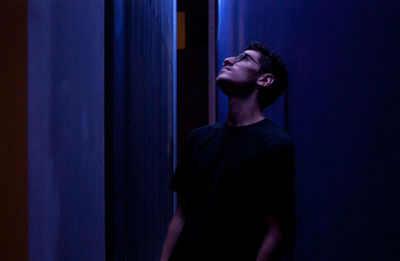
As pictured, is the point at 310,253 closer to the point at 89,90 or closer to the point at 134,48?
the point at 89,90

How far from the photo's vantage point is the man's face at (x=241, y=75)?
1.30 m

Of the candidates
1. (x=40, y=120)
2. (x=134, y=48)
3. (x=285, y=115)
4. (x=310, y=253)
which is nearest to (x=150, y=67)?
(x=134, y=48)

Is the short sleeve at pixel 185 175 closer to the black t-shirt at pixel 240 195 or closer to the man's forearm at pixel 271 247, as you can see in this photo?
the black t-shirt at pixel 240 195

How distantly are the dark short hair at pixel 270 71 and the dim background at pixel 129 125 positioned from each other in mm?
54

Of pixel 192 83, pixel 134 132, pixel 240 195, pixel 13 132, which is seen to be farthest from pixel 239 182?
pixel 192 83

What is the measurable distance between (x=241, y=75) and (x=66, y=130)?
765 millimetres

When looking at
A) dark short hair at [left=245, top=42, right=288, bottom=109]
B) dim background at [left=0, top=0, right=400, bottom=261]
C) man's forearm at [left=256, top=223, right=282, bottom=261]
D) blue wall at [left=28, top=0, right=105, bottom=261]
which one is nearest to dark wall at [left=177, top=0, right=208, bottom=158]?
dim background at [left=0, top=0, right=400, bottom=261]

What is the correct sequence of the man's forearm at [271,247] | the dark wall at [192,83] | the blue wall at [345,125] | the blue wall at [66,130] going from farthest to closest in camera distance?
the dark wall at [192,83]
the man's forearm at [271,247]
the blue wall at [66,130]
the blue wall at [345,125]

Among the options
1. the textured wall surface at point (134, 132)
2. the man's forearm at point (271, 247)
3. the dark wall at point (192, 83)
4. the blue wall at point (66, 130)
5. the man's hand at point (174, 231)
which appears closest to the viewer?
the blue wall at point (66, 130)

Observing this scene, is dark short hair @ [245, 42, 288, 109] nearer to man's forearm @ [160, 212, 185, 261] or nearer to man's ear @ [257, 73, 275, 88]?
man's ear @ [257, 73, 275, 88]

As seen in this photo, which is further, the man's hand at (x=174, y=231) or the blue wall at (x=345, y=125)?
the man's hand at (x=174, y=231)

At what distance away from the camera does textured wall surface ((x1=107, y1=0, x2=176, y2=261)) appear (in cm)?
112

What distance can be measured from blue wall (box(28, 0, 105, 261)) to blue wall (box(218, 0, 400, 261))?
31.5 inches

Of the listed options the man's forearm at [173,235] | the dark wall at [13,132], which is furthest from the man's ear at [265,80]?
the dark wall at [13,132]
